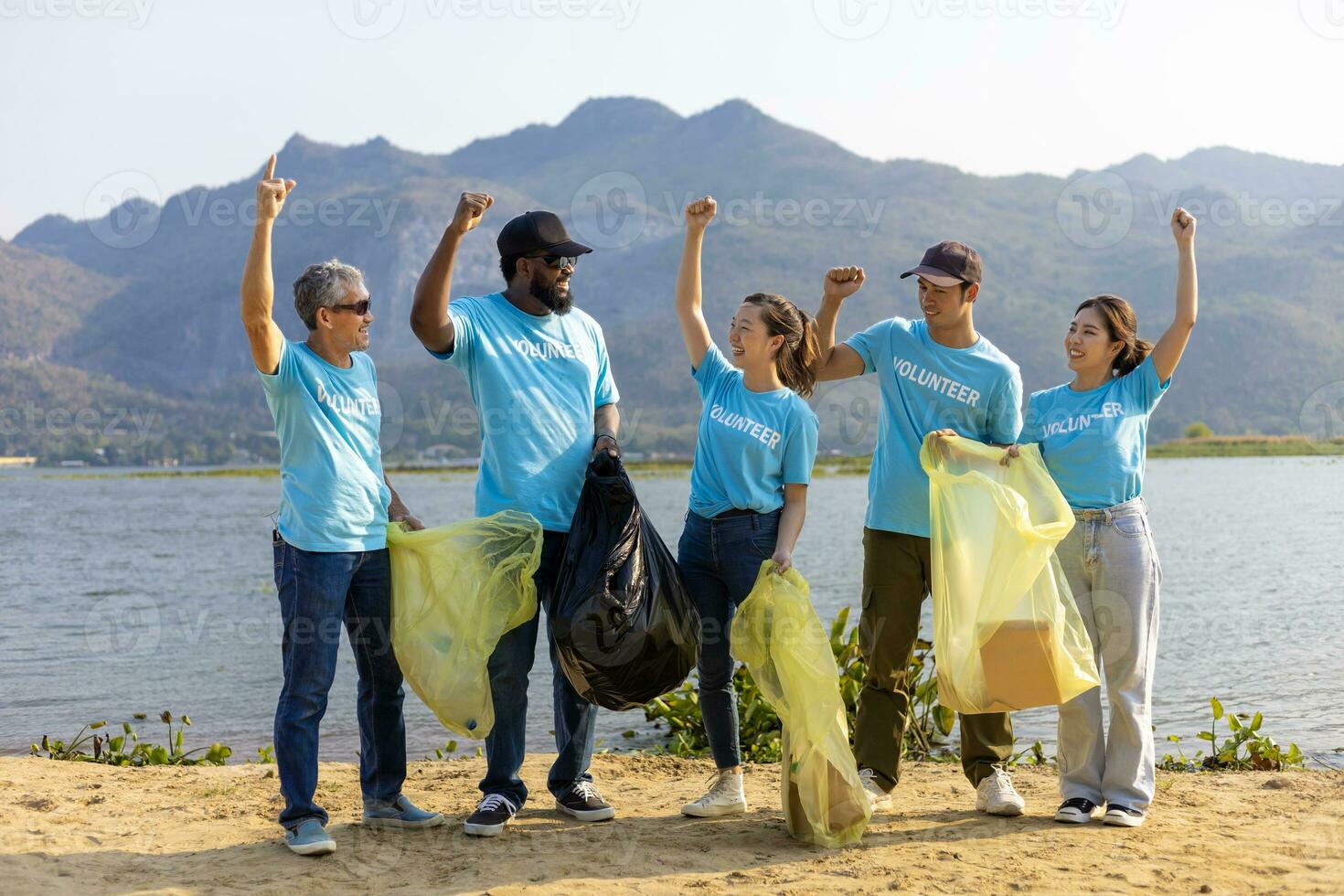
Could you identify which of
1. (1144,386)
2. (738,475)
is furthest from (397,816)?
(1144,386)

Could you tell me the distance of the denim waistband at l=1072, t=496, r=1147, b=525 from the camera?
471 centimetres

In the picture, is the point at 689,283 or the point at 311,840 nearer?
the point at 311,840

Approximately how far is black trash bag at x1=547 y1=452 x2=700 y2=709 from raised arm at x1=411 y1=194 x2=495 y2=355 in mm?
804

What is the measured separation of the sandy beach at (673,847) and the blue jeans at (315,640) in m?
0.33

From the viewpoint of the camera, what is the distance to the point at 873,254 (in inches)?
5728

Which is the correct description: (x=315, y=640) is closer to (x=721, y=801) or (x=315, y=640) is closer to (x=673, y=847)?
(x=673, y=847)

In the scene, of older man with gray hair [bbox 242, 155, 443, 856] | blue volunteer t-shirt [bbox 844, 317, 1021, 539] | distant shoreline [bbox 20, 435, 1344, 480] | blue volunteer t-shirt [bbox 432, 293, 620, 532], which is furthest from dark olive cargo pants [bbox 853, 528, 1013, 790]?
distant shoreline [bbox 20, 435, 1344, 480]

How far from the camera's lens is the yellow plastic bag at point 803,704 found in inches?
176

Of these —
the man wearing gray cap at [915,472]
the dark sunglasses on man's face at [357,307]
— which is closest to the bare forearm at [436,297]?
the dark sunglasses on man's face at [357,307]

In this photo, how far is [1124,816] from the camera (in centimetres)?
463

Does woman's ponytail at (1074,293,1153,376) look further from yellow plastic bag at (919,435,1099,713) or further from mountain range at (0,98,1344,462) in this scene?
mountain range at (0,98,1344,462)

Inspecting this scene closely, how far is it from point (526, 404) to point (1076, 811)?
273 cm

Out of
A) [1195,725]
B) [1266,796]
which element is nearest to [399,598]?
[1266,796]

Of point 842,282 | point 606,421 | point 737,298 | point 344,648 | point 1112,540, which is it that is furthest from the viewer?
point 737,298
